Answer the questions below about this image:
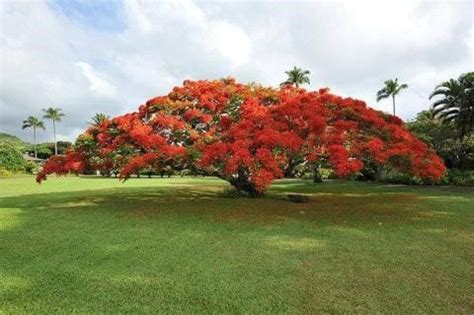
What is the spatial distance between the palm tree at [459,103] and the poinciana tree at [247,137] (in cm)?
1495

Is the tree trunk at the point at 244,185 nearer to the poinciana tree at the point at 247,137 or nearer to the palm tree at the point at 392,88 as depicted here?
the poinciana tree at the point at 247,137

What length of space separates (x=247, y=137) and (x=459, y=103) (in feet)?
63.2

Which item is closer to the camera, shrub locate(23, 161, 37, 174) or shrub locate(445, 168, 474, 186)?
shrub locate(445, 168, 474, 186)

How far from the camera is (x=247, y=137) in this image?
9.89 metres

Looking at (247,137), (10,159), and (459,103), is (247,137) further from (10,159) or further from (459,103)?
(10,159)

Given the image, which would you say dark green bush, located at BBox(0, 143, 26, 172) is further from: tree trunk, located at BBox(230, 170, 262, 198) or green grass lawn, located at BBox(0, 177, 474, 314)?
green grass lawn, located at BBox(0, 177, 474, 314)

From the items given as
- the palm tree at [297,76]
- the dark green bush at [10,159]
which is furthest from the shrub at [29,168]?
the palm tree at [297,76]

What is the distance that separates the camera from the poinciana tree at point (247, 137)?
30.9 ft

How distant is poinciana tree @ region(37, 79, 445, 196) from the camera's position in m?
9.42

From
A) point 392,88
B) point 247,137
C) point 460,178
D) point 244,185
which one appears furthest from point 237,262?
point 392,88

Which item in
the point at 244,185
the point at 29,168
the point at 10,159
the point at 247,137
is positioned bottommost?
the point at 244,185

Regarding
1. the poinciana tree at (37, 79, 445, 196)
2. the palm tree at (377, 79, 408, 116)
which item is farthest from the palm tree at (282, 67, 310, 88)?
the poinciana tree at (37, 79, 445, 196)

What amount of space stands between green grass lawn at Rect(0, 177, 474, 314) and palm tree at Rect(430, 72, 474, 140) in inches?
632

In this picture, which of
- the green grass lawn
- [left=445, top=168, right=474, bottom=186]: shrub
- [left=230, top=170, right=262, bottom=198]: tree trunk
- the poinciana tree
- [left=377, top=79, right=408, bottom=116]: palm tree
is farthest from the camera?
[left=377, top=79, right=408, bottom=116]: palm tree
